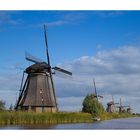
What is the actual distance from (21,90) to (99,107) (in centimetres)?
825

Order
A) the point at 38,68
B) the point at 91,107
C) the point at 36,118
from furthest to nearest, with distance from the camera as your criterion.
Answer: the point at 91,107 < the point at 38,68 < the point at 36,118

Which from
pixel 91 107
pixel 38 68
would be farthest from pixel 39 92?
pixel 91 107

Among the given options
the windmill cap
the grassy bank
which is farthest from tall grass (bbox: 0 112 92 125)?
the windmill cap

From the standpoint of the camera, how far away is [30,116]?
62.0 ft

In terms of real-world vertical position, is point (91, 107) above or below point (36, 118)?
above

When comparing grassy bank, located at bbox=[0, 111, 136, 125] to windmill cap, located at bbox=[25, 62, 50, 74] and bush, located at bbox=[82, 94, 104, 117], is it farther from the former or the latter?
bush, located at bbox=[82, 94, 104, 117]

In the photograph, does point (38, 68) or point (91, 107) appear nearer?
point (38, 68)

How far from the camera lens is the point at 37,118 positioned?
63.1 feet

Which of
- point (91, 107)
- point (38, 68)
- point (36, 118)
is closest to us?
point (36, 118)

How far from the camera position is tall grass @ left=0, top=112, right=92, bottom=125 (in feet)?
59.5

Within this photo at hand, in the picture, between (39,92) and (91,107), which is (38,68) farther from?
(91,107)

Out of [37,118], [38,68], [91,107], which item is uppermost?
[38,68]
